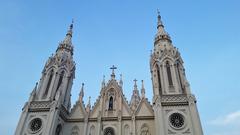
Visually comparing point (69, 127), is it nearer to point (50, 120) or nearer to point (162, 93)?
point (50, 120)

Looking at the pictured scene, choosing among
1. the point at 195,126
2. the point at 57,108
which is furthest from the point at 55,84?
the point at 195,126

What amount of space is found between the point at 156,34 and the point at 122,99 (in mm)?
13950

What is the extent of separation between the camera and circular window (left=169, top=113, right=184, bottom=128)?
2519 centimetres

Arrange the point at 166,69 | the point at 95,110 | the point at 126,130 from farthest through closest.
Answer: the point at 166,69 < the point at 95,110 < the point at 126,130

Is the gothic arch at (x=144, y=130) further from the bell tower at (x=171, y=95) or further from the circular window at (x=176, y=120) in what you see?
the circular window at (x=176, y=120)

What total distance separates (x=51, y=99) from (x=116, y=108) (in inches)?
335

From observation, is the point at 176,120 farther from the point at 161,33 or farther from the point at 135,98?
the point at 161,33

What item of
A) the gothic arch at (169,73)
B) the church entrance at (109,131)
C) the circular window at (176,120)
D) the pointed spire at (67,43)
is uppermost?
the pointed spire at (67,43)

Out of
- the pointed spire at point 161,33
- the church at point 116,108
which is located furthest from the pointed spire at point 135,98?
the pointed spire at point 161,33

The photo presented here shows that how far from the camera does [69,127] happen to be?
2836 centimetres

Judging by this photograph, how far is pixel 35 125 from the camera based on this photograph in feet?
87.5

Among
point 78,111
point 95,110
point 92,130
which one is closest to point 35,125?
point 78,111

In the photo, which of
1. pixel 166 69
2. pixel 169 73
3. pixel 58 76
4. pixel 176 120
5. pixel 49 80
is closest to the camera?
pixel 176 120

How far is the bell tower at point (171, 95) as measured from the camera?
2480cm
